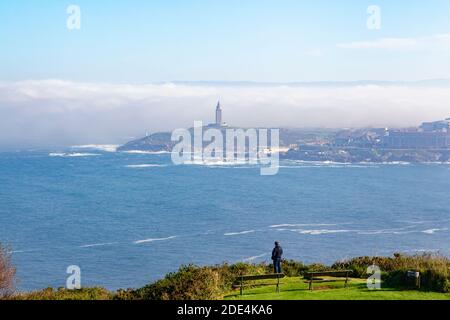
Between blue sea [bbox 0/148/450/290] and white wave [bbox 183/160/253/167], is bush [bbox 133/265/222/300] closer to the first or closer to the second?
blue sea [bbox 0/148/450/290]

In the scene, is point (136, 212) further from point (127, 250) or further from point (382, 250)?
point (382, 250)

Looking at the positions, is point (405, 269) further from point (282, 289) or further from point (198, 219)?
point (198, 219)

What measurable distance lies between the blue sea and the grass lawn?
1669 centimetres

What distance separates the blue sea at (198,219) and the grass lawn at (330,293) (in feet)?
54.8

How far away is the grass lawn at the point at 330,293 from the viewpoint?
1560 centimetres

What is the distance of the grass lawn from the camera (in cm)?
1560

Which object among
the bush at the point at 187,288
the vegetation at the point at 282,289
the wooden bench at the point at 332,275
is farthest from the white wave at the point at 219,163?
the bush at the point at 187,288

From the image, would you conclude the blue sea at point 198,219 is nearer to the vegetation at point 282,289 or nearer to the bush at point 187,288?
the vegetation at point 282,289

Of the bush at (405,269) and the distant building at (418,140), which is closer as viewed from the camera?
the bush at (405,269)

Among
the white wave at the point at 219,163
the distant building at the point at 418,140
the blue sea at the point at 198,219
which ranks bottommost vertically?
the blue sea at the point at 198,219

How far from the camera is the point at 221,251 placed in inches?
2096

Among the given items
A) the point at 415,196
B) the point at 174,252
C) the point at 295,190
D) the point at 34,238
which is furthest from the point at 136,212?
the point at 415,196

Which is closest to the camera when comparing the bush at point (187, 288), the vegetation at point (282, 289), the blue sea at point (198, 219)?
the bush at point (187, 288)
